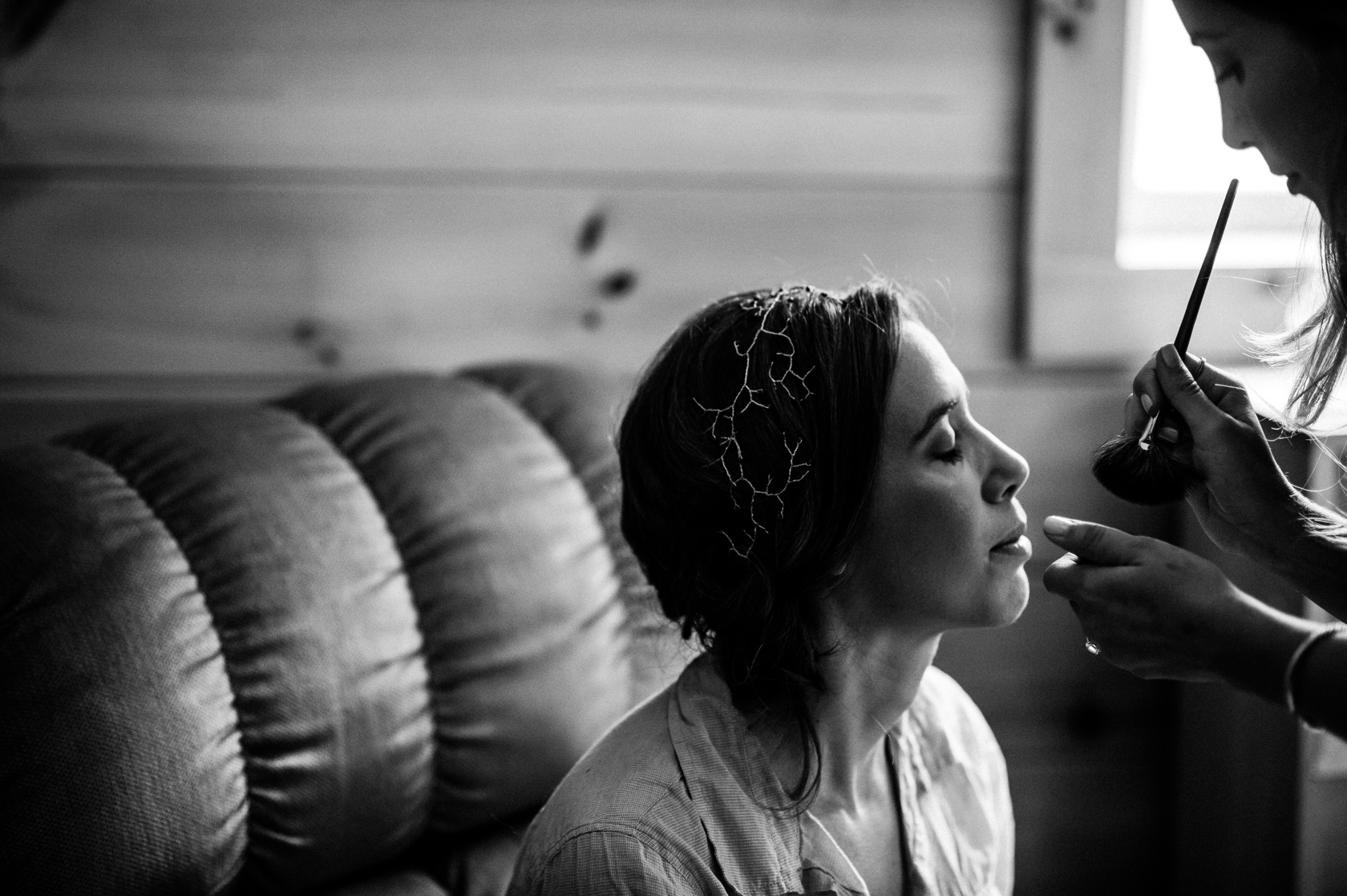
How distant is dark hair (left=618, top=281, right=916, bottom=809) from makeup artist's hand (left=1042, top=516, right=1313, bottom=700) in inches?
7.3

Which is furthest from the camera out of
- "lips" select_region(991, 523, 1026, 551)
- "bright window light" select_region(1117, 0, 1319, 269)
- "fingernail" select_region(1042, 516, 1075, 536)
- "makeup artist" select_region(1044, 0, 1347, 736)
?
"bright window light" select_region(1117, 0, 1319, 269)

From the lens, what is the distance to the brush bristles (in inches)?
36.5

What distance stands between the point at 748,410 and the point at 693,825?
34cm

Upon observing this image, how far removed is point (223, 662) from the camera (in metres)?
1.02

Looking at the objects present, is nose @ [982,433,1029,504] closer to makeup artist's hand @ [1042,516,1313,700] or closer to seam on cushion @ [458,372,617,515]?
makeup artist's hand @ [1042,516,1313,700]

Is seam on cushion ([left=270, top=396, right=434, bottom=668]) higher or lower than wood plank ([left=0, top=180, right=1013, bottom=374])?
lower

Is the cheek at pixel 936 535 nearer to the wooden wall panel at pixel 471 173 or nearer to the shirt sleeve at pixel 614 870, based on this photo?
the shirt sleeve at pixel 614 870

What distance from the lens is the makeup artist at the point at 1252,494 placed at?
0.75 metres

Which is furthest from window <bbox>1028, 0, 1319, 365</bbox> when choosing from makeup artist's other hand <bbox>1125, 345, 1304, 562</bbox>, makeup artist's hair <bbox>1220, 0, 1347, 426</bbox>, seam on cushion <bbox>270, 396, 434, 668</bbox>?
seam on cushion <bbox>270, 396, 434, 668</bbox>

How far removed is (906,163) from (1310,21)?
93 cm

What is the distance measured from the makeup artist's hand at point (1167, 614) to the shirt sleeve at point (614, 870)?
0.37 meters

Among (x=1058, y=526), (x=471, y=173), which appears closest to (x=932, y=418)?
(x=1058, y=526)

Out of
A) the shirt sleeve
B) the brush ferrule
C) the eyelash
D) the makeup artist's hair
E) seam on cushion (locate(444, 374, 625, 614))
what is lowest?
the shirt sleeve

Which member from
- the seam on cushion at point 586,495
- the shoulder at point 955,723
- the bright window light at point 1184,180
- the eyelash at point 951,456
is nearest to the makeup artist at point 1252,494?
the eyelash at point 951,456
